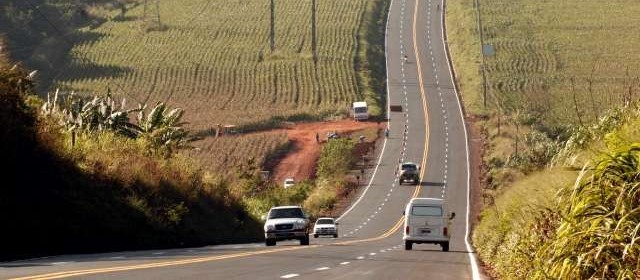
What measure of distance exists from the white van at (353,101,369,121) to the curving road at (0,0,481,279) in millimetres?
2758

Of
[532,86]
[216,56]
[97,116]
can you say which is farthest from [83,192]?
[216,56]

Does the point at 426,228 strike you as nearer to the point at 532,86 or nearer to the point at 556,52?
the point at 532,86

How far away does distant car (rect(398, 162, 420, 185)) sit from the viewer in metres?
89.9

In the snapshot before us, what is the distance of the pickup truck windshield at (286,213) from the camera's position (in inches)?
1790

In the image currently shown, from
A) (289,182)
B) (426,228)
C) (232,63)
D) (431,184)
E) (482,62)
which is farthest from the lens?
(232,63)

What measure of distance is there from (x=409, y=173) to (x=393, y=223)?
1495cm

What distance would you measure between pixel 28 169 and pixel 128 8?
466 feet

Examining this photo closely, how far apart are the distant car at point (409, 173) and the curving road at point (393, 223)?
2.04ft

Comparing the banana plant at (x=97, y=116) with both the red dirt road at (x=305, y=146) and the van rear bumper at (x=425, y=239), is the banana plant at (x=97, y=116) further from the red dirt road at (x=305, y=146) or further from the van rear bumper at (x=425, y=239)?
Answer: the red dirt road at (x=305, y=146)

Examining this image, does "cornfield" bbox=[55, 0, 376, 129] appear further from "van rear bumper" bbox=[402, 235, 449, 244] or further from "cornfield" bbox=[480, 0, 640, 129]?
"van rear bumper" bbox=[402, 235, 449, 244]

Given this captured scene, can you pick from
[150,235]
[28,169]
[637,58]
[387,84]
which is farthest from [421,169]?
[28,169]

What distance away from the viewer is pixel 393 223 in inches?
2968

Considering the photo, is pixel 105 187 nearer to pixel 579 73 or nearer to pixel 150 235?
pixel 150 235

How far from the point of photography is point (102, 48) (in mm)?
146750
